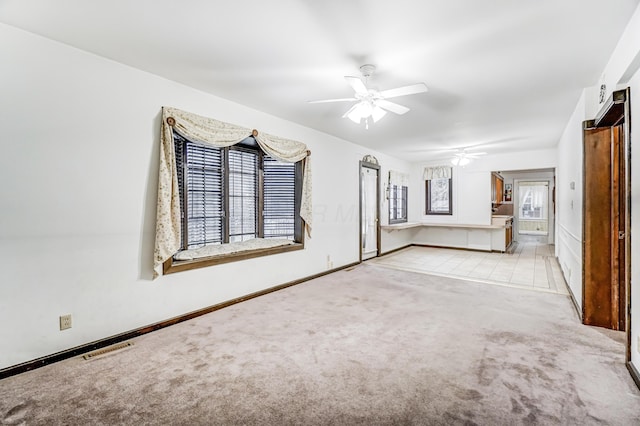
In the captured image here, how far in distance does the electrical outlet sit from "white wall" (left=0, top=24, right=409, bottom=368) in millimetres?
36

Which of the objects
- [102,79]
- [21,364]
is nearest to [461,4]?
[102,79]

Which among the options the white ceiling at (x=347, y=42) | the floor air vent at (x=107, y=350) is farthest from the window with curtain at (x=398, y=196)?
the floor air vent at (x=107, y=350)

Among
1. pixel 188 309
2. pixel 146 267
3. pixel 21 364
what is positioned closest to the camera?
pixel 21 364

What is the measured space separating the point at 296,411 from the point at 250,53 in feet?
8.57

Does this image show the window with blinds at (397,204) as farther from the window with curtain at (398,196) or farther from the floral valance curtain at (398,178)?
the floral valance curtain at (398,178)

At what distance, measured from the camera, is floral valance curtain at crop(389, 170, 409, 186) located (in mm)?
7320

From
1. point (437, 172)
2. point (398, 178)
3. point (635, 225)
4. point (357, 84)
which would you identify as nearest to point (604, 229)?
point (635, 225)

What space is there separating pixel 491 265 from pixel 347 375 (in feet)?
16.4

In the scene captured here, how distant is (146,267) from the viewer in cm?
286

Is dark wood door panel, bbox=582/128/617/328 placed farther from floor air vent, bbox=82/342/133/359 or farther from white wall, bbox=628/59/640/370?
floor air vent, bbox=82/342/133/359

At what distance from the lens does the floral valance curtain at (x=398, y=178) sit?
7.32 meters

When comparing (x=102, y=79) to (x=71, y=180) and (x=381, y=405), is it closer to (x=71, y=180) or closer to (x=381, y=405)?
(x=71, y=180)

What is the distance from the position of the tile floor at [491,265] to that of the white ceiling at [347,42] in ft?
8.71

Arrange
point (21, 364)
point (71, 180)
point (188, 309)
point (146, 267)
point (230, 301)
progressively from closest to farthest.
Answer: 1. point (21, 364)
2. point (71, 180)
3. point (146, 267)
4. point (188, 309)
5. point (230, 301)
